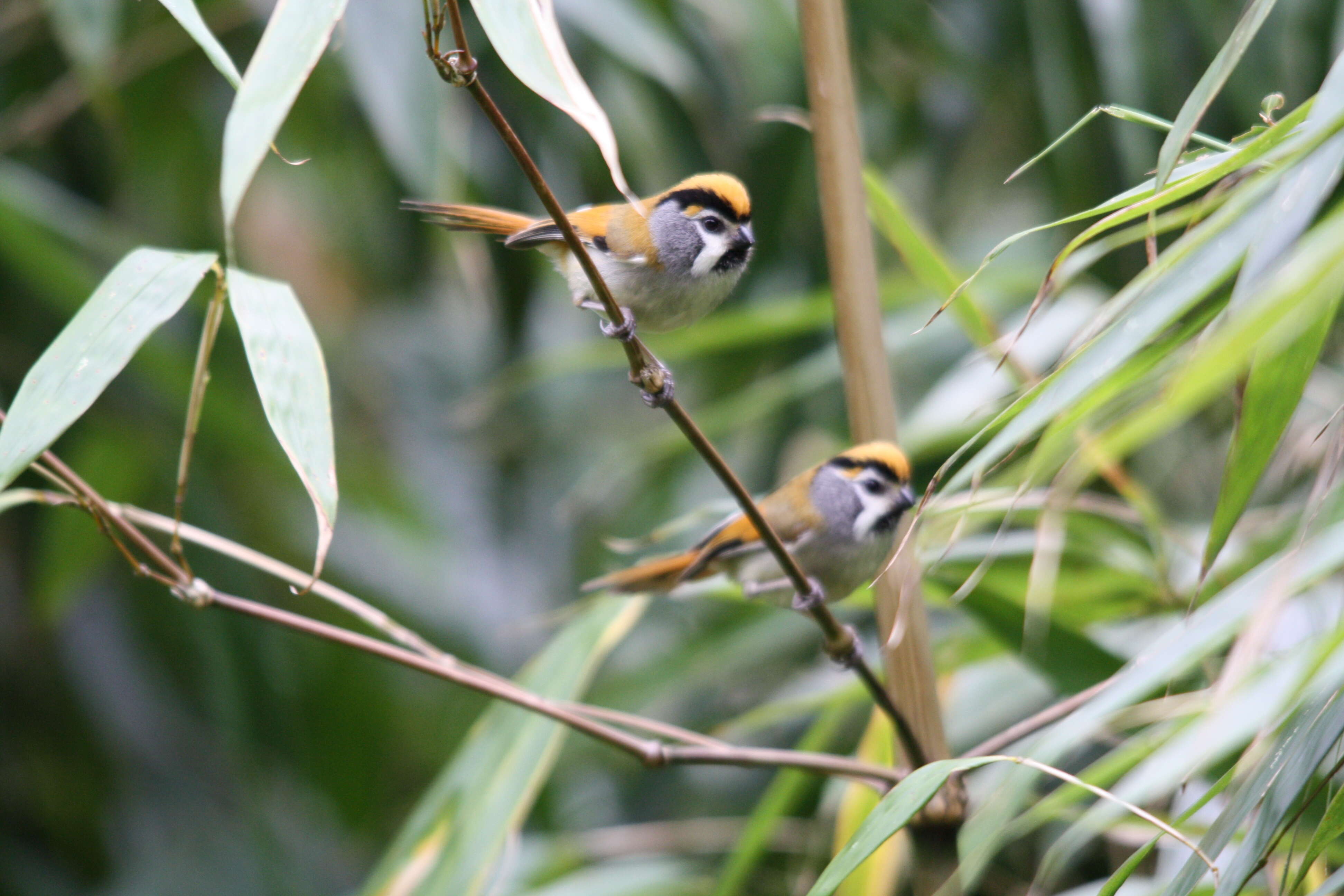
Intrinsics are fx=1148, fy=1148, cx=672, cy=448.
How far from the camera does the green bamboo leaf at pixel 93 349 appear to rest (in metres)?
0.87

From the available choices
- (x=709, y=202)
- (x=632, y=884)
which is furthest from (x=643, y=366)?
(x=632, y=884)

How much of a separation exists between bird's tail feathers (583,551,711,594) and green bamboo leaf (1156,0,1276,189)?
4.16ft

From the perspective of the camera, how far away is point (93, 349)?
0.92 metres

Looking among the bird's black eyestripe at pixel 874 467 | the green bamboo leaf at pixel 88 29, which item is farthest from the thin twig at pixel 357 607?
the green bamboo leaf at pixel 88 29

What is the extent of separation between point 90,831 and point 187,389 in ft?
6.30

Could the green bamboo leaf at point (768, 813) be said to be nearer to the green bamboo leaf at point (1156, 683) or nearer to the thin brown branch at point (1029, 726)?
the thin brown branch at point (1029, 726)

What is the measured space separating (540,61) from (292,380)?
352mm

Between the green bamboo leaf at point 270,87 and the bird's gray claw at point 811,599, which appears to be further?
the bird's gray claw at point 811,599

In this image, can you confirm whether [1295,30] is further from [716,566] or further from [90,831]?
[90,831]

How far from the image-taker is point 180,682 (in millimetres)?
4055

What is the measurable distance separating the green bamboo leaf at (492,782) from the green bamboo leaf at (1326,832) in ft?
3.03

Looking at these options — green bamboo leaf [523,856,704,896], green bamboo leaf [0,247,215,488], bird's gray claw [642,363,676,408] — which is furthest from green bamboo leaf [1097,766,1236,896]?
green bamboo leaf [523,856,704,896]

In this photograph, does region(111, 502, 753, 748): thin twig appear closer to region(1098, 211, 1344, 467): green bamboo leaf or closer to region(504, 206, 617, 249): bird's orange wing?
region(504, 206, 617, 249): bird's orange wing

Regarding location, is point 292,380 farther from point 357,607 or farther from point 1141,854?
point 1141,854
